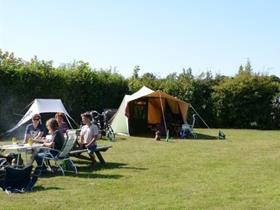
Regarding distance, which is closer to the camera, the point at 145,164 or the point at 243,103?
the point at 145,164

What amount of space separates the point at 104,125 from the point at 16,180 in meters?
12.3

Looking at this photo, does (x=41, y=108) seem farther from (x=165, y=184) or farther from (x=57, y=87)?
(x=165, y=184)

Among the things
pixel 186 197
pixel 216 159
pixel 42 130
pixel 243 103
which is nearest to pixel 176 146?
pixel 216 159

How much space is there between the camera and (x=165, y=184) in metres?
9.80

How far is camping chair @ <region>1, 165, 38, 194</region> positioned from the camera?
29.3 ft

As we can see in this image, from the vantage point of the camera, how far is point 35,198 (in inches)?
332

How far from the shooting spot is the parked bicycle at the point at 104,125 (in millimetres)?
19922

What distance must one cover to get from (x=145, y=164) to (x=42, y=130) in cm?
257

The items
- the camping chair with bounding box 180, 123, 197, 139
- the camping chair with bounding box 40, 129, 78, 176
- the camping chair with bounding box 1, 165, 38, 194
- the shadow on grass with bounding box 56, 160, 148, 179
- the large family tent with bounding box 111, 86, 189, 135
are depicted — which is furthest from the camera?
the large family tent with bounding box 111, 86, 189, 135

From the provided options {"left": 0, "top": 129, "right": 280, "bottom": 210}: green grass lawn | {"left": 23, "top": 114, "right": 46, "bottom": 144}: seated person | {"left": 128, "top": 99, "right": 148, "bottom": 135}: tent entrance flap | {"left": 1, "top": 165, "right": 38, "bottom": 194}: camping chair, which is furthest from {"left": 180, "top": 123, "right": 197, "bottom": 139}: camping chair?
{"left": 1, "top": 165, "right": 38, "bottom": 194}: camping chair

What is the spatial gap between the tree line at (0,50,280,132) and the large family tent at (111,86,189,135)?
8.03 ft

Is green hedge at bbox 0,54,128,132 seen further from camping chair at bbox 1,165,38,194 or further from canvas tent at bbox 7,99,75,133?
camping chair at bbox 1,165,38,194

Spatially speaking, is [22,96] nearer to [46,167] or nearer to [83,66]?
[83,66]

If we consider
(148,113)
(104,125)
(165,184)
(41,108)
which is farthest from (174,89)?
(165,184)
